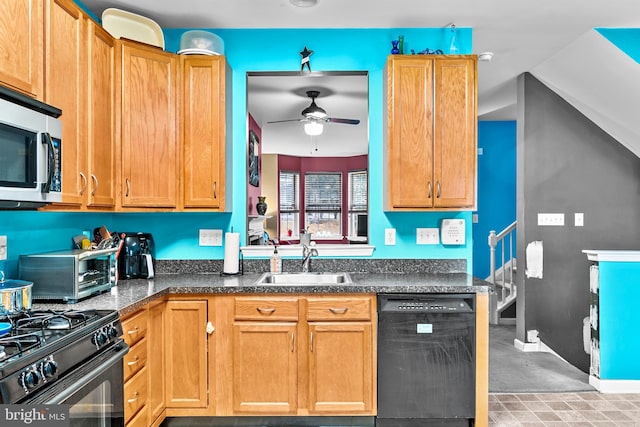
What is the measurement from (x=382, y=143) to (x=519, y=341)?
2.54m

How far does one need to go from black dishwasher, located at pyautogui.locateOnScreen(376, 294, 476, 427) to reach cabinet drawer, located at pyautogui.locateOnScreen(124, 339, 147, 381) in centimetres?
127

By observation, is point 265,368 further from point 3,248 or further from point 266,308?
point 3,248

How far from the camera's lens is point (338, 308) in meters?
2.39

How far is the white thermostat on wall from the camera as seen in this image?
2.93m

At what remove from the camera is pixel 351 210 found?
2975mm

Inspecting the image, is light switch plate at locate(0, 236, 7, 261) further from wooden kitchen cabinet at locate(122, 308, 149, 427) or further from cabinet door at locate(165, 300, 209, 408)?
cabinet door at locate(165, 300, 209, 408)

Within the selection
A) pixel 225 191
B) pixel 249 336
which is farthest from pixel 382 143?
pixel 249 336

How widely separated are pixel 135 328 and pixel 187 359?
47 centimetres

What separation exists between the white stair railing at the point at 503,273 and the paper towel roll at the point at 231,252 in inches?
126

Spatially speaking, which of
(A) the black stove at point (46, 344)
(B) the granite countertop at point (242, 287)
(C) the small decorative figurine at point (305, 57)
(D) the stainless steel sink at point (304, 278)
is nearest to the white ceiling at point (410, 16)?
(C) the small decorative figurine at point (305, 57)

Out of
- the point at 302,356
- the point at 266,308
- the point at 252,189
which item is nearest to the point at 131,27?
the point at 252,189

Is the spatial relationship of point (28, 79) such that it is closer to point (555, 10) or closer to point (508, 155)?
point (555, 10)

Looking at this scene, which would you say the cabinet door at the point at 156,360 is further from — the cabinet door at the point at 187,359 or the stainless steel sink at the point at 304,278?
the stainless steel sink at the point at 304,278

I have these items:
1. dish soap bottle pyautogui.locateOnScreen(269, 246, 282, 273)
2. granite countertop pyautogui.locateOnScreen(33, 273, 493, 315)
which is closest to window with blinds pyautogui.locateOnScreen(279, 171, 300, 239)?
dish soap bottle pyautogui.locateOnScreen(269, 246, 282, 273)
